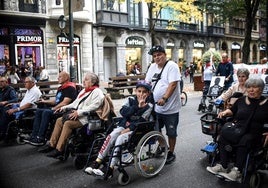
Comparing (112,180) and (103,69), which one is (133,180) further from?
(103,69)

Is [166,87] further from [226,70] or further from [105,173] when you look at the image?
[226,70]

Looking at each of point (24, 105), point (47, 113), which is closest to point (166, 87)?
point (47, 113)

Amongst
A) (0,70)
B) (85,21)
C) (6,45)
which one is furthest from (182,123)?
(85,21)

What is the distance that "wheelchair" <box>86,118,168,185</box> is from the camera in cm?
477

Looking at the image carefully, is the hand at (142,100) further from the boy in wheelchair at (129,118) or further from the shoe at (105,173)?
the shoe at (105,173)

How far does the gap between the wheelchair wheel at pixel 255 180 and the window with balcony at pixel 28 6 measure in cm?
1946

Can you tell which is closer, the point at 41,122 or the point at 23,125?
the point at 41,122

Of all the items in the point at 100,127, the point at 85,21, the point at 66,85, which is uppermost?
the point at 85,21

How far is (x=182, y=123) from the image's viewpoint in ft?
30.5

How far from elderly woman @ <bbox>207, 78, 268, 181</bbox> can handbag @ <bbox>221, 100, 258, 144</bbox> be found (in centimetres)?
2

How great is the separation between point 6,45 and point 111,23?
905cm

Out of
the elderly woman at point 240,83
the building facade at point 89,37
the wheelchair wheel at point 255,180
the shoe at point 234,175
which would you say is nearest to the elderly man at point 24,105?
the elderly woman at point 240,83

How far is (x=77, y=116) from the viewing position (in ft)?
18.6

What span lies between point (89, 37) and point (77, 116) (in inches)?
834
